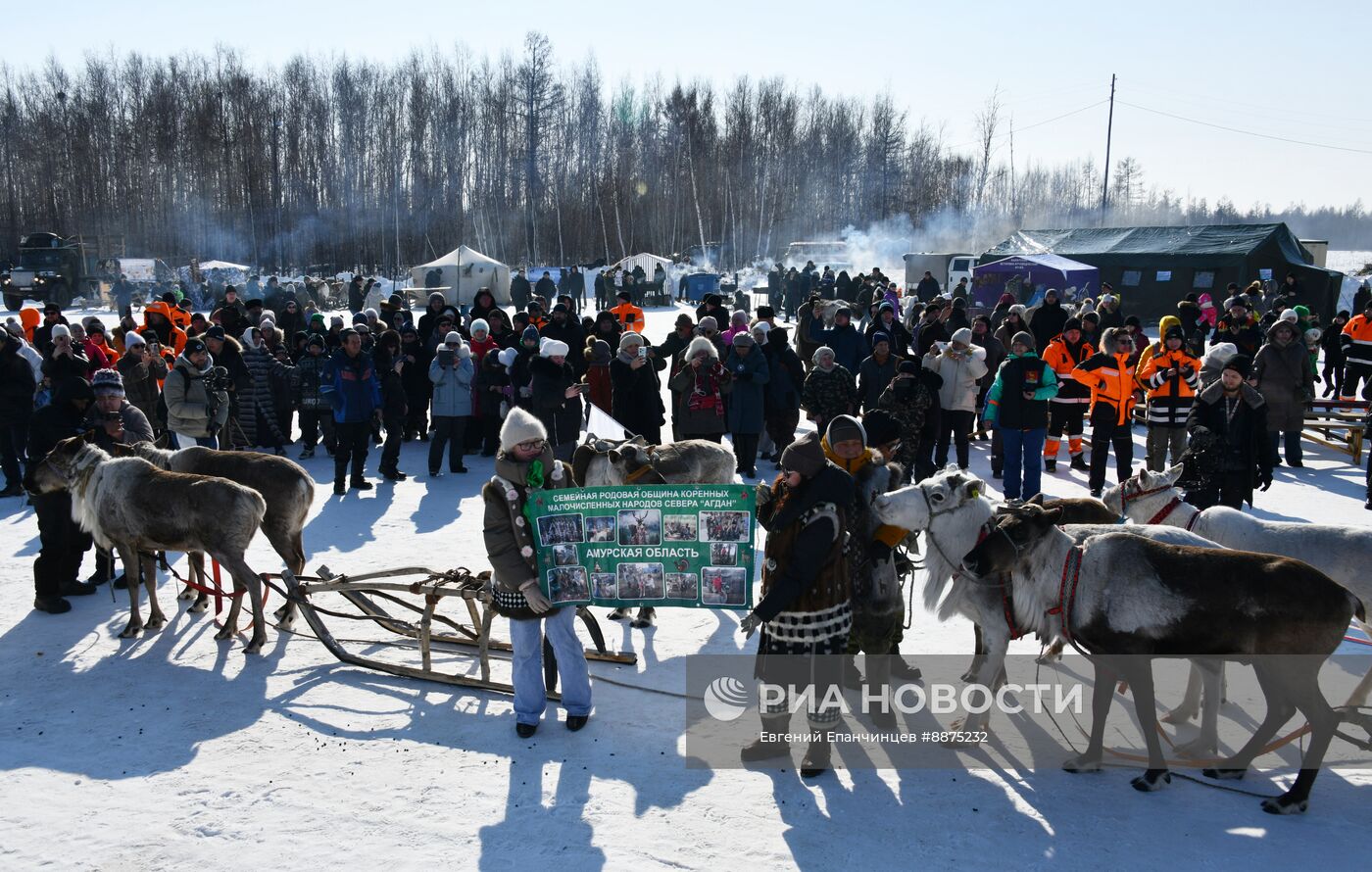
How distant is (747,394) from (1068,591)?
20.0 ft

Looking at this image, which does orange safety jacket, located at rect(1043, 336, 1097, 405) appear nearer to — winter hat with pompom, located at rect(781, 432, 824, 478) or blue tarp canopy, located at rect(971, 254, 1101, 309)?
winter hat with pompom, located at rect(781, 432, 824, 478)

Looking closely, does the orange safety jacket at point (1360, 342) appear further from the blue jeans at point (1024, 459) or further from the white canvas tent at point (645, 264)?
the white canvas tent at point (645, 264)

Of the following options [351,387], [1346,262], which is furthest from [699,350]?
[1346,262]

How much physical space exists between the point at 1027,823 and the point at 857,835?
747 millimetres

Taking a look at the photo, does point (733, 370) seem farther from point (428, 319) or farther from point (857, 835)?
point (857, 835)

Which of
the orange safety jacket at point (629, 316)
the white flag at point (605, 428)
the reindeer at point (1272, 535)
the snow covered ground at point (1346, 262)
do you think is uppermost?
the snow covered ground at point (1346, 262)

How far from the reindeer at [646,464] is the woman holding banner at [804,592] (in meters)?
1.95

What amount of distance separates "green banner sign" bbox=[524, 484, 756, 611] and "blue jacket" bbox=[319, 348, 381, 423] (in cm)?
601

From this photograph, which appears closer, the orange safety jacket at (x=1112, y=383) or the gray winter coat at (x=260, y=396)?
the orange safety jacket at (x=1112, y=383)

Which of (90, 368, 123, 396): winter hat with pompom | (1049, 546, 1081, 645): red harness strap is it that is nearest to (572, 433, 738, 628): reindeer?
(1049, 546, 1081, 645): red harness strap

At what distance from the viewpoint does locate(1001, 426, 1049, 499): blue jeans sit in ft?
30.8

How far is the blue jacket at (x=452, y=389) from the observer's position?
11.1 m

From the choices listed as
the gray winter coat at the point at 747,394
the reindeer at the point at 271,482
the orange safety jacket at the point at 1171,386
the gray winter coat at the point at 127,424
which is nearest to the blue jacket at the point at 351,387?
the gray winter coat at the point at 127,424

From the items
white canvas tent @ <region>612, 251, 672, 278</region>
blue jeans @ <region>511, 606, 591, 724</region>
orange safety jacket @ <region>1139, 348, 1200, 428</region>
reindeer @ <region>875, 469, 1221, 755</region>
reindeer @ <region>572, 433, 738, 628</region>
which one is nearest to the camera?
reindeer @ <region>875, 469, 1221, 755</region>
